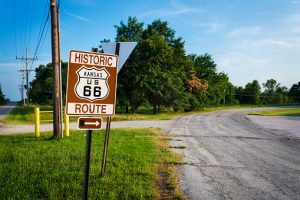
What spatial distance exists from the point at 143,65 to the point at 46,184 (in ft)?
97.6

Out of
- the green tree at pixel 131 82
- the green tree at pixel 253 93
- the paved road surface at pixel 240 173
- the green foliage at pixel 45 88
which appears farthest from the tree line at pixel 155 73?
the green tree at pixel 253 93

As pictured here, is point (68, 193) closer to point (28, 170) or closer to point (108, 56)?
point (28, 170)

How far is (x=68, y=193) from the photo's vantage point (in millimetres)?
4578

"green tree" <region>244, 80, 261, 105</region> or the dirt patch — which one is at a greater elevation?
"green tree" <region>244, 80, 261, 105</region>

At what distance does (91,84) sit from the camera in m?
3.57

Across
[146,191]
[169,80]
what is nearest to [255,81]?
[169,80]

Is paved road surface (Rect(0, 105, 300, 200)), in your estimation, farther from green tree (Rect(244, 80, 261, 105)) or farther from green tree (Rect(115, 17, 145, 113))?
green tree (Rect(244, 80, 261, 105))

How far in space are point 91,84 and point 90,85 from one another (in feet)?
0.06

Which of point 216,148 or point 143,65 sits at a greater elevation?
point 143,65

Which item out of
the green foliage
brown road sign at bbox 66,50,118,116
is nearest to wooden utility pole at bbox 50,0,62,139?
brown road sign at bbox 66,50,118,116

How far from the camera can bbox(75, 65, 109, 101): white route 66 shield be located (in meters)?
3.50

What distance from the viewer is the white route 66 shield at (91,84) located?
3.50 meters

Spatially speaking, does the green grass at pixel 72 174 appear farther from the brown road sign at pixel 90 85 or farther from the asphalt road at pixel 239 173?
the brown road sign at pixel 90 85

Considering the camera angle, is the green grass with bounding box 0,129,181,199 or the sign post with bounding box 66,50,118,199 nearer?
the sign post with bounding box 66,50,118,199
